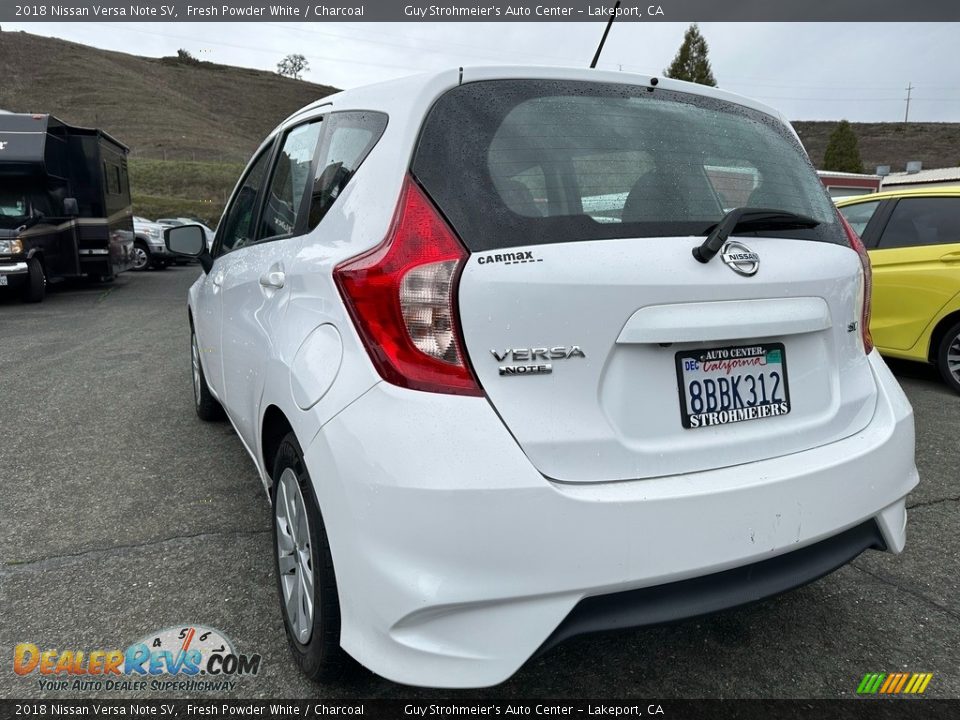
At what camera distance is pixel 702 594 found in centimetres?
162

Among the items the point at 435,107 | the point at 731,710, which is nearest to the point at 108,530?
the point at 435,107

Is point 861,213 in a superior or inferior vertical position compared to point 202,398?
superior

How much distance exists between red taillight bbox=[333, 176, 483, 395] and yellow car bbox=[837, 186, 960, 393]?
5.28 metres

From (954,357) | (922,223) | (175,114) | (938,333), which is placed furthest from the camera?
(175,114)

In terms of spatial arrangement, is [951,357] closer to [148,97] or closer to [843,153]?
[843,153]

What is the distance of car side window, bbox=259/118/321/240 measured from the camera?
2.37 metres

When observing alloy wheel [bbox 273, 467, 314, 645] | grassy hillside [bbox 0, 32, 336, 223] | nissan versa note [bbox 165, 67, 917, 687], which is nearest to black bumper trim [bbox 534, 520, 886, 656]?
nissan versa note [bbox 165, 67, 917, 687]

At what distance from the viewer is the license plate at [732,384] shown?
5.52ft

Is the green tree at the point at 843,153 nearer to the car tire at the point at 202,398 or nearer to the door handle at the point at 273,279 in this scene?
the car tire at the point at 202,398

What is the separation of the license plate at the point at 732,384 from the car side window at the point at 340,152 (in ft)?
3.42

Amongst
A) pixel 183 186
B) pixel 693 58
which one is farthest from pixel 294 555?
pixel 693 58

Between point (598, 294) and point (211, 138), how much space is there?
229 feet

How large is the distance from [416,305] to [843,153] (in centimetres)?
6411

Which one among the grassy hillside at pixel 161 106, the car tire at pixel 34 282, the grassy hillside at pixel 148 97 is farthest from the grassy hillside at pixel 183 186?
the car tire at pixel 34 282
